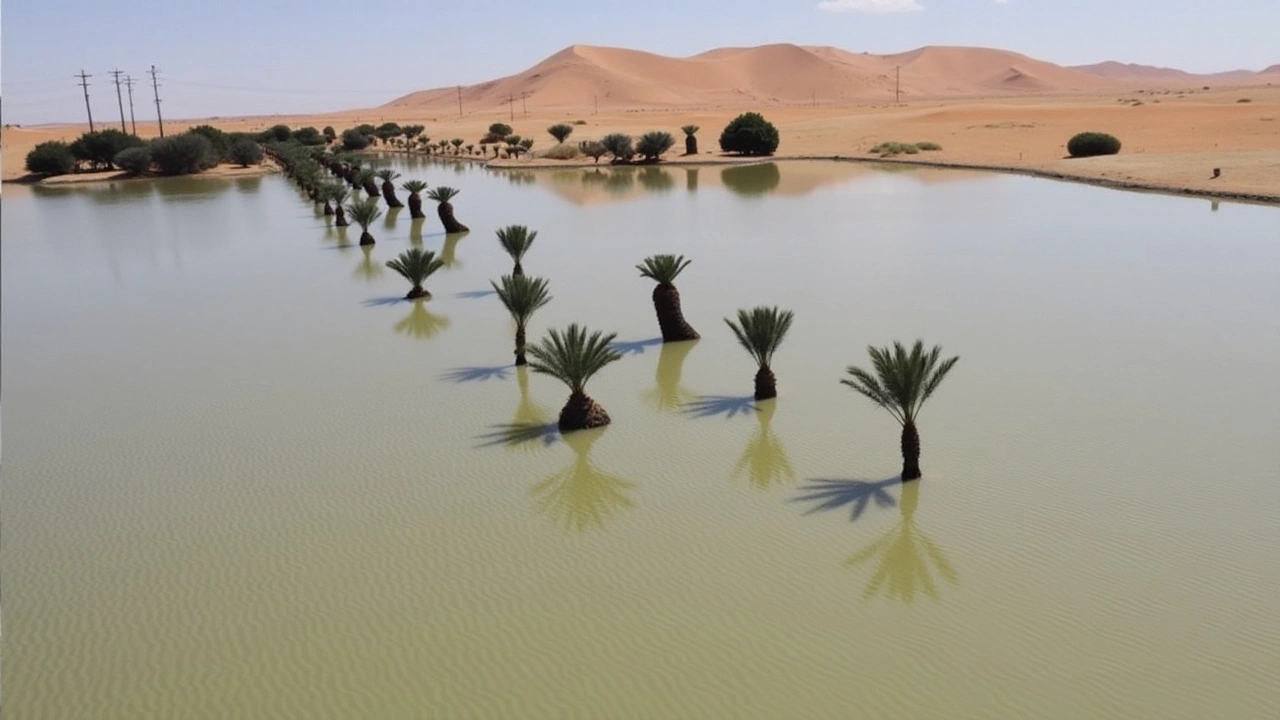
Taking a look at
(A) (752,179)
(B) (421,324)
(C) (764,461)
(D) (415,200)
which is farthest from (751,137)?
(C) (764,461)

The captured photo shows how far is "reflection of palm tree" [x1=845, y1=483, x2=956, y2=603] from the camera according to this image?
303 inches

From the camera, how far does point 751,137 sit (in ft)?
171

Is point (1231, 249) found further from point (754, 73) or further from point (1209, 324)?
point (754, 73)

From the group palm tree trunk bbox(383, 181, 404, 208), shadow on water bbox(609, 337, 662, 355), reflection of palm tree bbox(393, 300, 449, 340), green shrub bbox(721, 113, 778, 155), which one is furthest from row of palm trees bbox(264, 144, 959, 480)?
green shrub bbox(721, 113, 778, 155)

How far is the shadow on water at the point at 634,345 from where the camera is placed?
14609mm

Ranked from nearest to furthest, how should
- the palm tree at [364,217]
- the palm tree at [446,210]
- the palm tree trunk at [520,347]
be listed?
the palm tree trunk at [520,347] → the palm tree at [364,217] → the palm tree at [446,210]

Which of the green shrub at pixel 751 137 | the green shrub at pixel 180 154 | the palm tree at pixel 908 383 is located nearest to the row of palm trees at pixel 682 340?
the palm tree at pixel 908 383

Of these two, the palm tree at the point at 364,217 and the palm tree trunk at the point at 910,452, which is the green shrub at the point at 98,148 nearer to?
the palm tree at the point at 364,217

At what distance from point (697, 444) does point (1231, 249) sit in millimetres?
15306

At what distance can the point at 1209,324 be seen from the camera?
1484 cm

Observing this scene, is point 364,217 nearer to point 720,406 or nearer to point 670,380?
Result: point 670,380

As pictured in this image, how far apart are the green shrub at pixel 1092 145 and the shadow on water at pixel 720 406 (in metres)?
35.1

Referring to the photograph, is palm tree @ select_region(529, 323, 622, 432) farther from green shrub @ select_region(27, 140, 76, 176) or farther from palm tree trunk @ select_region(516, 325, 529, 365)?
green shrub @ select_region(27, 140, 76, 176)

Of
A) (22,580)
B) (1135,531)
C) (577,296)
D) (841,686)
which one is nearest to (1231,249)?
(577,296)
